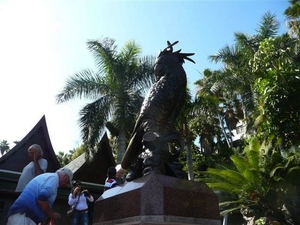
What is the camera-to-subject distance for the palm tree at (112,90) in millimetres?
15664

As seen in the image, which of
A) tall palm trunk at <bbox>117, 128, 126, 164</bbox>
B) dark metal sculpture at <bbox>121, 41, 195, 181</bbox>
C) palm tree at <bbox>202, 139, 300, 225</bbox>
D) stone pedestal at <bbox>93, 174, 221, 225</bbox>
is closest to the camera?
stone pedestal at <bbox>93, 174, 221, 225</bbox>

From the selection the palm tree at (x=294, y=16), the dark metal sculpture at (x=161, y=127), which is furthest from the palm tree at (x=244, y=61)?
the dark metal sculpture at (x=161, y=127)

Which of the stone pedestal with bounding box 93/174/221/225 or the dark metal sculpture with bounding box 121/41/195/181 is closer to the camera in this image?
the stone pedestal with bounding box 93/174/221/225

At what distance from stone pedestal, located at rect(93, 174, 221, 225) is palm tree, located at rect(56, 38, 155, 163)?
1112 cm

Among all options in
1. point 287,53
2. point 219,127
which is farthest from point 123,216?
point 219,127

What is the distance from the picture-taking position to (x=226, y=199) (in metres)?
16.2

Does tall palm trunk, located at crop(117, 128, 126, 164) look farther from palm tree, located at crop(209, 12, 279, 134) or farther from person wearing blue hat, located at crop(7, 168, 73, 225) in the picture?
person wearing blue hat, located at crop(7, 168, 73, 225)

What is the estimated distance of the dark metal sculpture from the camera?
15.0 feet

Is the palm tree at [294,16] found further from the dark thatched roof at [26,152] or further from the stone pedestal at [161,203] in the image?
the stone pedestal at [161,203]

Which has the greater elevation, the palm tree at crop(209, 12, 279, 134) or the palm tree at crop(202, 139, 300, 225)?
the palm tree at crop(209, 12, 279, 134)

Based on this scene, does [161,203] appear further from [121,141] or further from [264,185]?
[264,185]

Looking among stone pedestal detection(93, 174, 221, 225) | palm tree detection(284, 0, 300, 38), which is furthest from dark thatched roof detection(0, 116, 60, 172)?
palm tree detection(284, 0, 300, 38)

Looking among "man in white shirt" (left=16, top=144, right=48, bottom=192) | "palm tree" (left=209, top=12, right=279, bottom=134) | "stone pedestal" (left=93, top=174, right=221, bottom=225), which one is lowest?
"stone pedestal" (left=93, top=174, right=221, bottom=225)

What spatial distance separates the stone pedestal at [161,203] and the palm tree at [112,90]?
36.5ft
